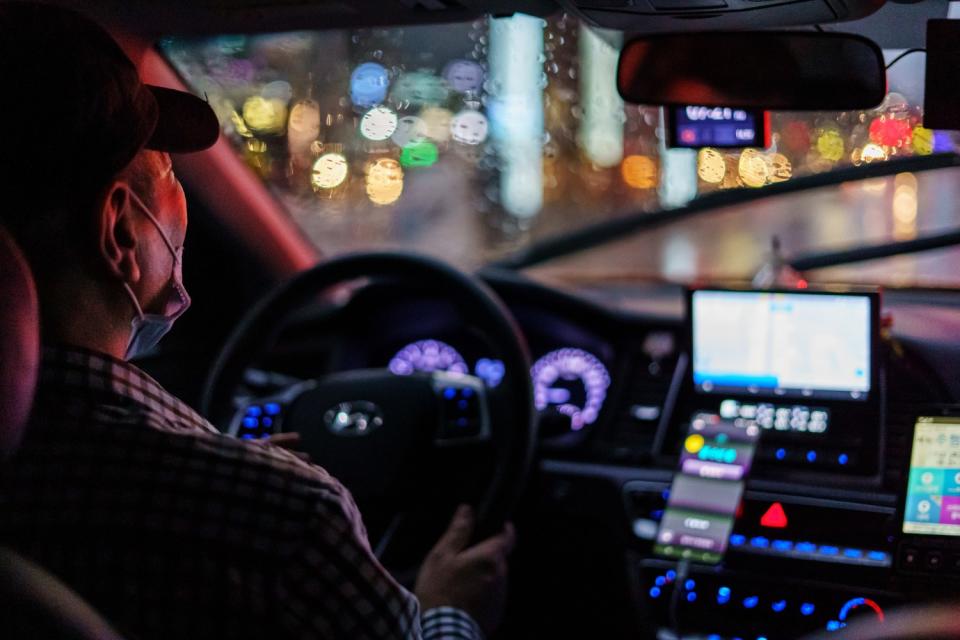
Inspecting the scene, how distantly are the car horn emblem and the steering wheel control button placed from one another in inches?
6.5

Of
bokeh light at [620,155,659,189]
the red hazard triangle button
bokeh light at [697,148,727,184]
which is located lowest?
the red hazard triangle button

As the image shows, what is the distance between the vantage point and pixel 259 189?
169 inches

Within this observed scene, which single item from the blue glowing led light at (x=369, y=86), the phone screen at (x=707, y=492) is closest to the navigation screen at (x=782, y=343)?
the phone screen at (x=707, y=492)

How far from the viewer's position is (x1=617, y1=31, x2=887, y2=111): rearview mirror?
2.60m

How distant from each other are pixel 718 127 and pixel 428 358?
5.73 ft

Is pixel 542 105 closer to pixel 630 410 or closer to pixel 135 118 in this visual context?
pixel 630 410

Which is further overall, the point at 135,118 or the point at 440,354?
the point at 440,354

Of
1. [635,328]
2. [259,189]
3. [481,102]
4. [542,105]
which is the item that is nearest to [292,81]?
[259,189]

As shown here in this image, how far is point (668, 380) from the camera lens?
13.2 feet

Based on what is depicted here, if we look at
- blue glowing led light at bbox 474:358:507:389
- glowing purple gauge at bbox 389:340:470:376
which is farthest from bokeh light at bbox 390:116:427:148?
blue glowing led light at bbox 474:358:507:389

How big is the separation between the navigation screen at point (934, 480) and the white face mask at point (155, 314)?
1.67 m

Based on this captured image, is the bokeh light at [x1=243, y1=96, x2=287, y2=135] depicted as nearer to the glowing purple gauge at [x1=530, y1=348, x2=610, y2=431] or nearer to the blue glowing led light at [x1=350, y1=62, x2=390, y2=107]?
the blue glowing led light at [x1=350, y1=62, x2=390, y2=107]

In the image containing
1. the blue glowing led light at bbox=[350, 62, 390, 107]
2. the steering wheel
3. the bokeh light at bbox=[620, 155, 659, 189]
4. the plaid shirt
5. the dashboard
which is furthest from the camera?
the bokeh light at bbox=[620, 155, 659, 189]

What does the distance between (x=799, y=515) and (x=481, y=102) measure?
211 cm
